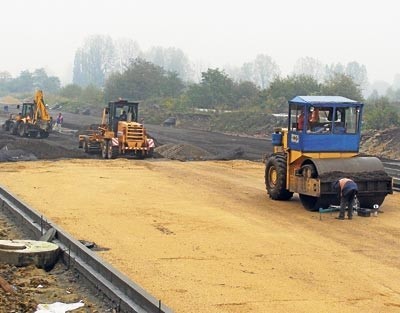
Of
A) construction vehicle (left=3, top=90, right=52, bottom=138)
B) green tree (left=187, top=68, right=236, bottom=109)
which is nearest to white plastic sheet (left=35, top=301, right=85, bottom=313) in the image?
construction vehicle (left=3, top=90, right=52, bottom=138)

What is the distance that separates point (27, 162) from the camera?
84.2 ft

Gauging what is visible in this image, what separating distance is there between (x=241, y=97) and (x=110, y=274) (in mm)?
62542

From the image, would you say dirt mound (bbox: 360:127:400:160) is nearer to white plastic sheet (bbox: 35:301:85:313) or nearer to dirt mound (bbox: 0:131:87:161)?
dirt mound (bbox: 0:131:87:161)

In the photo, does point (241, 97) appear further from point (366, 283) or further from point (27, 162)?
point (366, 283)

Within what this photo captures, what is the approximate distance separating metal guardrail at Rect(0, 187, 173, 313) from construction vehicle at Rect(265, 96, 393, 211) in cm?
642

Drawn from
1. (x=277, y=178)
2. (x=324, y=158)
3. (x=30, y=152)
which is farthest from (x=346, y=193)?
(x=30, y=152)

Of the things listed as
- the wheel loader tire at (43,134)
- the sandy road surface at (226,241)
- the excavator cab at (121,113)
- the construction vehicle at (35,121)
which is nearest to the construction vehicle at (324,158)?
the sandy road surface at (226,241)

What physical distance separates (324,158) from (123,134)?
13939mm

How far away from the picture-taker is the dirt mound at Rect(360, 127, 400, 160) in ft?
111

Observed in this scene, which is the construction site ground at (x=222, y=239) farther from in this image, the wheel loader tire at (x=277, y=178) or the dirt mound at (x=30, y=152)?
the dirt mound at (x=30, y=152)

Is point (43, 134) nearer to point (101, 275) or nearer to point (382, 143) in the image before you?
point (382, 143)

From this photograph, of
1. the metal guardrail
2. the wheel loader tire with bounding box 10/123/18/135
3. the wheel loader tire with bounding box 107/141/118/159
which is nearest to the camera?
the metal guardrail

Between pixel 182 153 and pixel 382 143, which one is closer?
pixel 182 153

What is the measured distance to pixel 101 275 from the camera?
8773 mm
